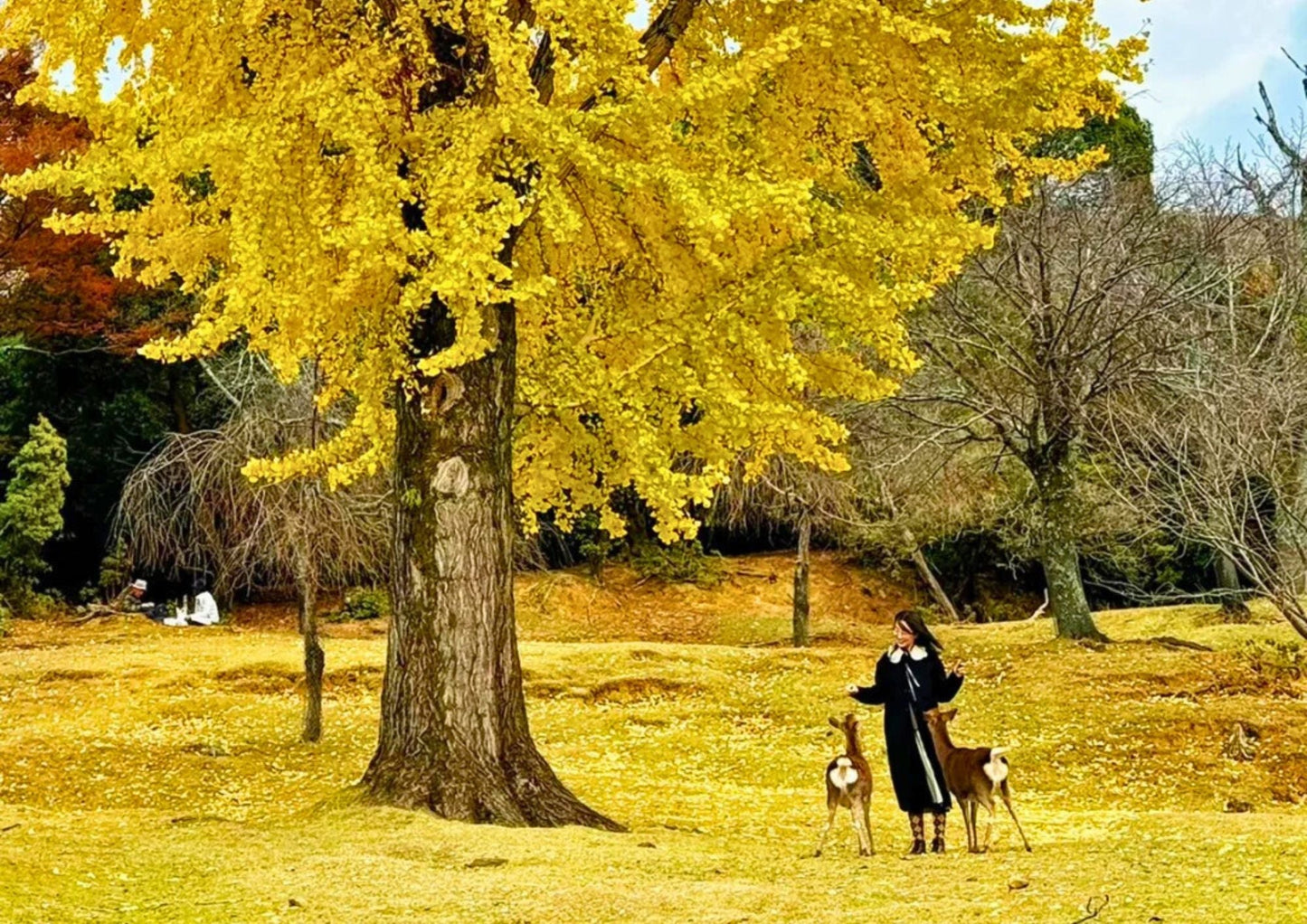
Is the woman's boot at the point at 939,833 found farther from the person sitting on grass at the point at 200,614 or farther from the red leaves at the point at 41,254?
the person sitting on grass at the point at 200,614

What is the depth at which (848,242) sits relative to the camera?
8.39 metres

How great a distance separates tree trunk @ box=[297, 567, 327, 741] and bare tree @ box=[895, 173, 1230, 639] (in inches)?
300

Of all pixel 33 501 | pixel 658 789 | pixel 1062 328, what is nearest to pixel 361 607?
pixel 33 501

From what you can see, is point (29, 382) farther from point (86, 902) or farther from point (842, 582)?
point (86, 902)

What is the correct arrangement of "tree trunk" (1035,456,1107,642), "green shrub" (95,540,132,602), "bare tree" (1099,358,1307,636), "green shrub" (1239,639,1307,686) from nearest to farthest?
1. "bare tree" (1099,358,1307,636)
2. "green shrub" (1239,639,1307,686)
3. "tree trunk" (1035,456,1107,642)
4. "green shrub" (95,540,132,602)

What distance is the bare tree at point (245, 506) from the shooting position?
17.3 meters

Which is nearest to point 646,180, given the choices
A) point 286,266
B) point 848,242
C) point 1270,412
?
point 848,242

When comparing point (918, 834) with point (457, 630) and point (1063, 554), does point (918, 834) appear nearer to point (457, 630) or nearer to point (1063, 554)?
point (457, 630)

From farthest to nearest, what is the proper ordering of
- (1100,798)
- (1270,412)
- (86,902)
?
A: (1270,412), (1100,798), (86,902)

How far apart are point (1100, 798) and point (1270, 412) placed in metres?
4.36

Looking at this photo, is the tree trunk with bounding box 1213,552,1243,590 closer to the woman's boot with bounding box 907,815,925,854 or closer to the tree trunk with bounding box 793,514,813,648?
the tree trunk with bounding box 793,514,813,648

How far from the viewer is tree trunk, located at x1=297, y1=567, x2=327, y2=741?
1237cm

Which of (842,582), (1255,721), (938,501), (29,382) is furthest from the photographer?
(842,582)

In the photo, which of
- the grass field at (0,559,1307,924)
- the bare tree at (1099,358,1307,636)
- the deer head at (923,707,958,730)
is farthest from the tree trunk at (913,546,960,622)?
the deer head at (923,707,958,730)
